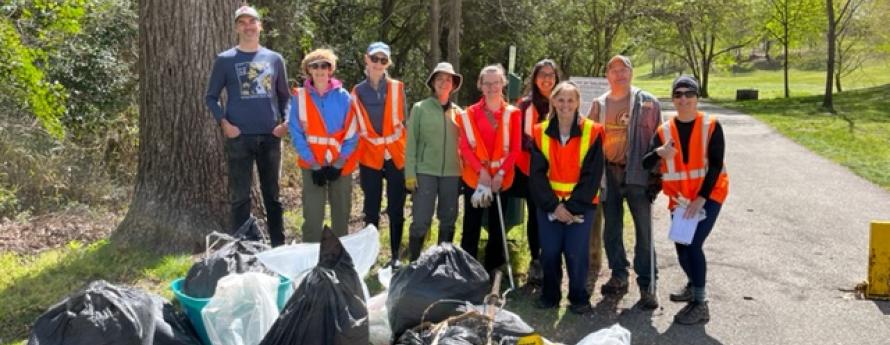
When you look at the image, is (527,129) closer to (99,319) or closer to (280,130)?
(280,130)

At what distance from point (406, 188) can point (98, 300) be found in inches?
109

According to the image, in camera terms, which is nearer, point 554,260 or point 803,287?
point 554,260

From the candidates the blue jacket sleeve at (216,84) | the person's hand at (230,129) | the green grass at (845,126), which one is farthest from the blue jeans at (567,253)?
the green grass at (845,126)

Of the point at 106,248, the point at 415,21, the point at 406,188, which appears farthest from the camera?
the point at 415,21

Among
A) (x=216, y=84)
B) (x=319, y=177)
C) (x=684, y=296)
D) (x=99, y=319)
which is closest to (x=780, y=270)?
(x=684, y=296)

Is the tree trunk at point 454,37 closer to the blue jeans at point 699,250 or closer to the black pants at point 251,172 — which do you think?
the black pants at point 251,172

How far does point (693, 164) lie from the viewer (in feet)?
15.8

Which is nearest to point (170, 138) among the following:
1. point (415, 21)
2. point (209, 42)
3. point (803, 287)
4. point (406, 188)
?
point (209, 42)

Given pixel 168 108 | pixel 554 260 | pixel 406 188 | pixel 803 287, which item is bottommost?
pixel 803 287

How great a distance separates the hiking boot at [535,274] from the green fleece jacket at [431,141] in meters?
0.97

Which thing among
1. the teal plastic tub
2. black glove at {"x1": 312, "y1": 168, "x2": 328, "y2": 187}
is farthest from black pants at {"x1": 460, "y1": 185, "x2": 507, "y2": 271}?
the teal plastic tub

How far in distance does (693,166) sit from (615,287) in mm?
1135

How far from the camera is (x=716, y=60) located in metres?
44.0

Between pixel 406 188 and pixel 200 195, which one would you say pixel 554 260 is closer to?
pixel 406 188
